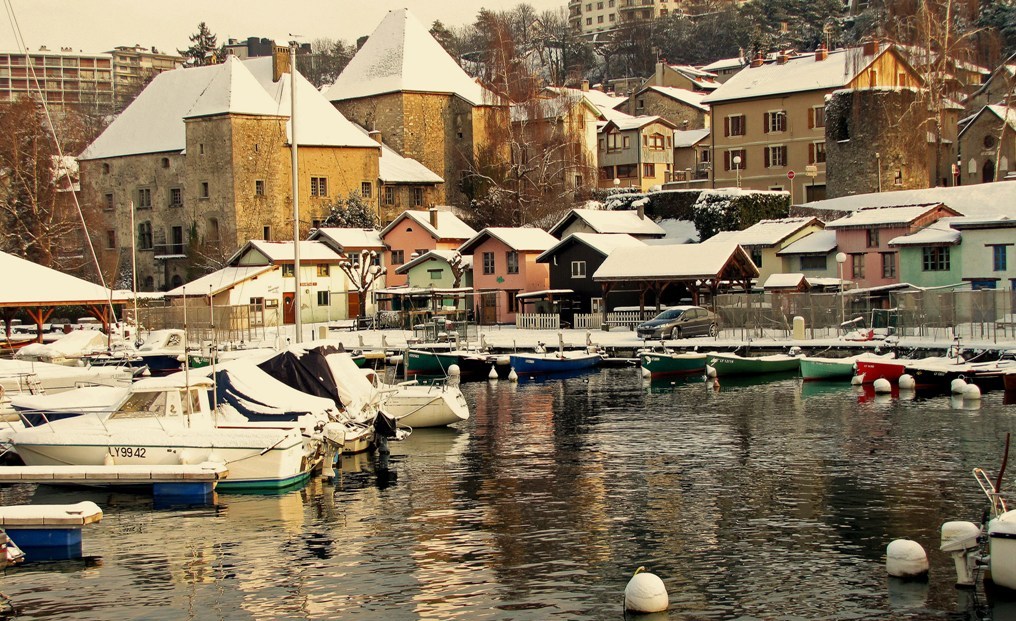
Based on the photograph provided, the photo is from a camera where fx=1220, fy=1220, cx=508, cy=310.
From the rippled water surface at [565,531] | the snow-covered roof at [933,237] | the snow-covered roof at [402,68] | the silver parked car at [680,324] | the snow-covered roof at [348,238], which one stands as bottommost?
the rippled water surface at [565,531]

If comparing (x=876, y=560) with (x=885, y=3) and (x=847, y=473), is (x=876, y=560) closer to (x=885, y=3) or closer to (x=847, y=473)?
(x=847, y=473)

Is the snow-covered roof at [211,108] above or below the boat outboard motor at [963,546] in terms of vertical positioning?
above

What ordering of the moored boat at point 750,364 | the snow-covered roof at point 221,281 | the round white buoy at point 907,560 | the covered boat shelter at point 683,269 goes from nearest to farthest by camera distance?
the round white buoy at point 907,560
the moored boat at point 750,364
the covered boat shelter at point 683,269
the snow-covered roof at point 221,281

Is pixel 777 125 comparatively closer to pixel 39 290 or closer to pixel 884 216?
pixel 884 216

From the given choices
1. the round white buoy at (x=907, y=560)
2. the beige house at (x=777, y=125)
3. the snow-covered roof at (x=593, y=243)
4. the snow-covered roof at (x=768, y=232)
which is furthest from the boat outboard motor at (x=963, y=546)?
the beige house at (x=777, y=125)

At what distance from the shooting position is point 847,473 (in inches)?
1102

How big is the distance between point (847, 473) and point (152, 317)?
45.7m

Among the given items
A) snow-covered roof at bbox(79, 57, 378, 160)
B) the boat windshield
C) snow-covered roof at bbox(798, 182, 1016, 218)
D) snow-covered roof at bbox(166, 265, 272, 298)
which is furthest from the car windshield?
snow-covered roof at bbox(79, 57, 378, 160)

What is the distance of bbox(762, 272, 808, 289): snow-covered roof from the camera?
6200 cm

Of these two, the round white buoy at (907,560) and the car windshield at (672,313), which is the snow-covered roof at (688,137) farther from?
the round white buoy at (907,560)

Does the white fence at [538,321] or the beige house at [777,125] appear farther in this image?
the beige house at [777,125]

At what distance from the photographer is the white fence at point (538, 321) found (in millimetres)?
66125

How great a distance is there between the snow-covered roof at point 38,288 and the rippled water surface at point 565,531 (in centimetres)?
2337

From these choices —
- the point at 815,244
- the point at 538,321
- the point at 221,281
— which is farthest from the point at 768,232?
the point at 221,281
